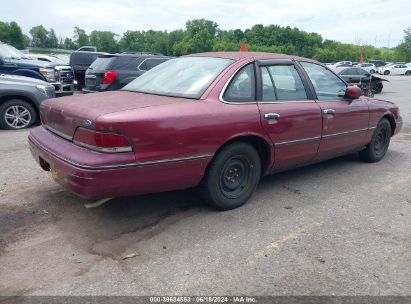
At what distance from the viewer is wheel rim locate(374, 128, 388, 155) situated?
6171 millimetres

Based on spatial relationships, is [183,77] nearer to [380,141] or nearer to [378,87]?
[380,141]

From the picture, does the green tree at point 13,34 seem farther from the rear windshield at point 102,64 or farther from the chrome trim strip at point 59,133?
the chrome trim strip at point 59,133

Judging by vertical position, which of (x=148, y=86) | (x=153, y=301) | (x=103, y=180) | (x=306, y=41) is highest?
(x=306, y=41)

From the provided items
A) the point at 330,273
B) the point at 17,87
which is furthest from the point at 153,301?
the point at 17,87

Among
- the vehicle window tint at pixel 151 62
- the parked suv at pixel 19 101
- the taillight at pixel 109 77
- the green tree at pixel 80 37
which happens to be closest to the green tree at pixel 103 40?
the green tree at pixel 80 37

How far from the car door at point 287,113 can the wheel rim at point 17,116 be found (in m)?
5.77

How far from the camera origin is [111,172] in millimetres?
3246

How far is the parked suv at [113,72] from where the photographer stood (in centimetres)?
995

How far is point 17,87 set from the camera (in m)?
8.08

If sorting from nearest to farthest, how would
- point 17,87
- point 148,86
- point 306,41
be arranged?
point 148,86 → point 17,87 → point 306,41

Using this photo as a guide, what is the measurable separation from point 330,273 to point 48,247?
2266 millimetres

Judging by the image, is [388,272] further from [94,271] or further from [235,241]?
[94,271]

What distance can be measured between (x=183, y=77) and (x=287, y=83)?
1198 millimetres

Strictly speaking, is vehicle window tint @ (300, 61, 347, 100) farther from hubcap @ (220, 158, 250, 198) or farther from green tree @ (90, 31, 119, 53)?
green tree @ (90, 31, 119, 53)
